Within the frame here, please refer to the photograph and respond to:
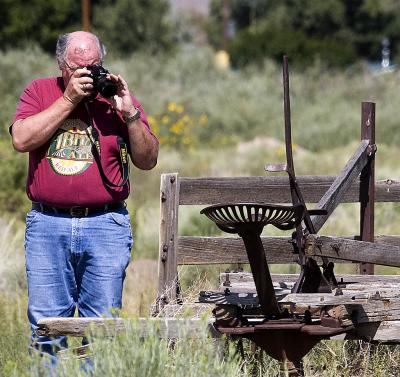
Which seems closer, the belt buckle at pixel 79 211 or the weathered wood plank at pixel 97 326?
the weathered wood plank at pixel 97 326

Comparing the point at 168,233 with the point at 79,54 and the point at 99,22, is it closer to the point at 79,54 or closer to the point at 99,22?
the point at 79,54

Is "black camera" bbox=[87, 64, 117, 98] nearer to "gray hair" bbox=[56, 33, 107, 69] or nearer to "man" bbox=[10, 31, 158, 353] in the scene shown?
"man" bbox=[10, 31, 158, 353]

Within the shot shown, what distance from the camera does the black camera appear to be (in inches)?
180

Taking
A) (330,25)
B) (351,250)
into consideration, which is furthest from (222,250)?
(330,25)

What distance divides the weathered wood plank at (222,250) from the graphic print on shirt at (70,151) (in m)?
1.62

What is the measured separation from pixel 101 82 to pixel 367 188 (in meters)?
2.22

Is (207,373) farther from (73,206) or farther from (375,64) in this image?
(375,64)

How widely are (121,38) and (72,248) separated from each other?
40625 mm

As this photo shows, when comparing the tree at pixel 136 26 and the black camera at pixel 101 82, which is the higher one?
the tree at pixel 136 26

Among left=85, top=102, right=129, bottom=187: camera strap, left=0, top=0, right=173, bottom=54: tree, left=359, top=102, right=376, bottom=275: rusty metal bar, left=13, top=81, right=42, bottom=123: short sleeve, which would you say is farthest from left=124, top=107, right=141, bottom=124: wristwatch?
left=0, top=0, right=173, bottom=54: tree

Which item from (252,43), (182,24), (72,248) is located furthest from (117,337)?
(182,24)

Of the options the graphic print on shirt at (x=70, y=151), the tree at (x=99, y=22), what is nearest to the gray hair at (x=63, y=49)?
the graphic print on shirt at (x=70, y=151)

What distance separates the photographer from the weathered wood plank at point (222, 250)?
6188mm

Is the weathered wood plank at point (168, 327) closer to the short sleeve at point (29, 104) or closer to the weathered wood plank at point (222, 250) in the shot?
the short sleeve at point (29, 104)
